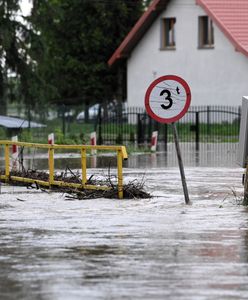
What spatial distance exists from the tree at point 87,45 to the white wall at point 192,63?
8344mm

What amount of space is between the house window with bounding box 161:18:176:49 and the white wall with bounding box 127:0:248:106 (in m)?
0.26

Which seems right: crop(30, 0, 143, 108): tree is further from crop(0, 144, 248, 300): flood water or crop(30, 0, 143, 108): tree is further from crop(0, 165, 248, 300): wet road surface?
crop(0, 165, 248, 300): wet road surface

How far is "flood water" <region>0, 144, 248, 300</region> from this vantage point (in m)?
9.86

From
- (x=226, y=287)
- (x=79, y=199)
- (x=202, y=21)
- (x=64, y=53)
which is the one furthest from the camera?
(x=64, y=53)

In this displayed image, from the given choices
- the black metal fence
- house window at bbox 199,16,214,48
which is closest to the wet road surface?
the black metal fence

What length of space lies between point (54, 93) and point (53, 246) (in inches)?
1717

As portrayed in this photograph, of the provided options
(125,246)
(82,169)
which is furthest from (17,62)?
(125,246)

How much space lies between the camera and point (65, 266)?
11.1 meters

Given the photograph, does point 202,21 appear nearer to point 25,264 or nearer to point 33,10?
point 33,10

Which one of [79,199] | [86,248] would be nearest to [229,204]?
[79,199]

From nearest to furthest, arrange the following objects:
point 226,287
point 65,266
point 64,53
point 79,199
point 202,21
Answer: point 226,287, point 65,266, point 79,199, point 202,21, point 64,53

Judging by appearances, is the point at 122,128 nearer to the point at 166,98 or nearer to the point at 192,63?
the point at 192,63

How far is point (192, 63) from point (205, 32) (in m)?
1.68

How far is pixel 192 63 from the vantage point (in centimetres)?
5897
